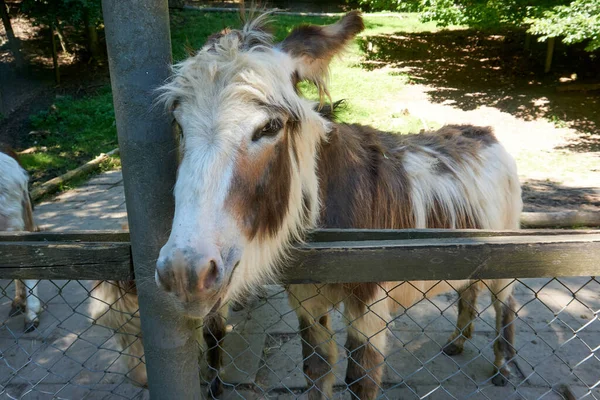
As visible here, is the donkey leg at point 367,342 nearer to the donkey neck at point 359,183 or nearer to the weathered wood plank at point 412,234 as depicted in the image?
the donkey neck at point 359,183

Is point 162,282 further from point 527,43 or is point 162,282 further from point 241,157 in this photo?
point 527,43

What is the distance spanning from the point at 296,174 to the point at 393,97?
11.0 m

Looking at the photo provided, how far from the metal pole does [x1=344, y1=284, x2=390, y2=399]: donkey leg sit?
1.07m

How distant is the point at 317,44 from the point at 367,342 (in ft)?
5.32

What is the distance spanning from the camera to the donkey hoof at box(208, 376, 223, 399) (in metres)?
3.24

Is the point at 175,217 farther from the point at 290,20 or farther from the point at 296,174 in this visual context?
the point at 290,20

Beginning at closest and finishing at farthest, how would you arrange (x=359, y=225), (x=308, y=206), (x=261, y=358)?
(x=308, y=206) → (x=359, y=225) → (x=261, y=358)

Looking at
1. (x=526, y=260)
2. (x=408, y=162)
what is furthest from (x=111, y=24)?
(x=408, y=162)

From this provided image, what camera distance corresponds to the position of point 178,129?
1.67 metres

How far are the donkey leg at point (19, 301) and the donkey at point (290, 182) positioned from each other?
3005 millimetres

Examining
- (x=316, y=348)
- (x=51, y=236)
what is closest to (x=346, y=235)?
(x=51, y=236)

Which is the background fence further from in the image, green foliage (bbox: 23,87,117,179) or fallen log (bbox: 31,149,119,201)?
green foliage (bbox: 23,87,117,179)

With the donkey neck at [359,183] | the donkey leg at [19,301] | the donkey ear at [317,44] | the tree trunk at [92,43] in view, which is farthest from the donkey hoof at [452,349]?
the tree trunk at [92,43]

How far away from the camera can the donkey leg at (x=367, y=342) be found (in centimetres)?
248
